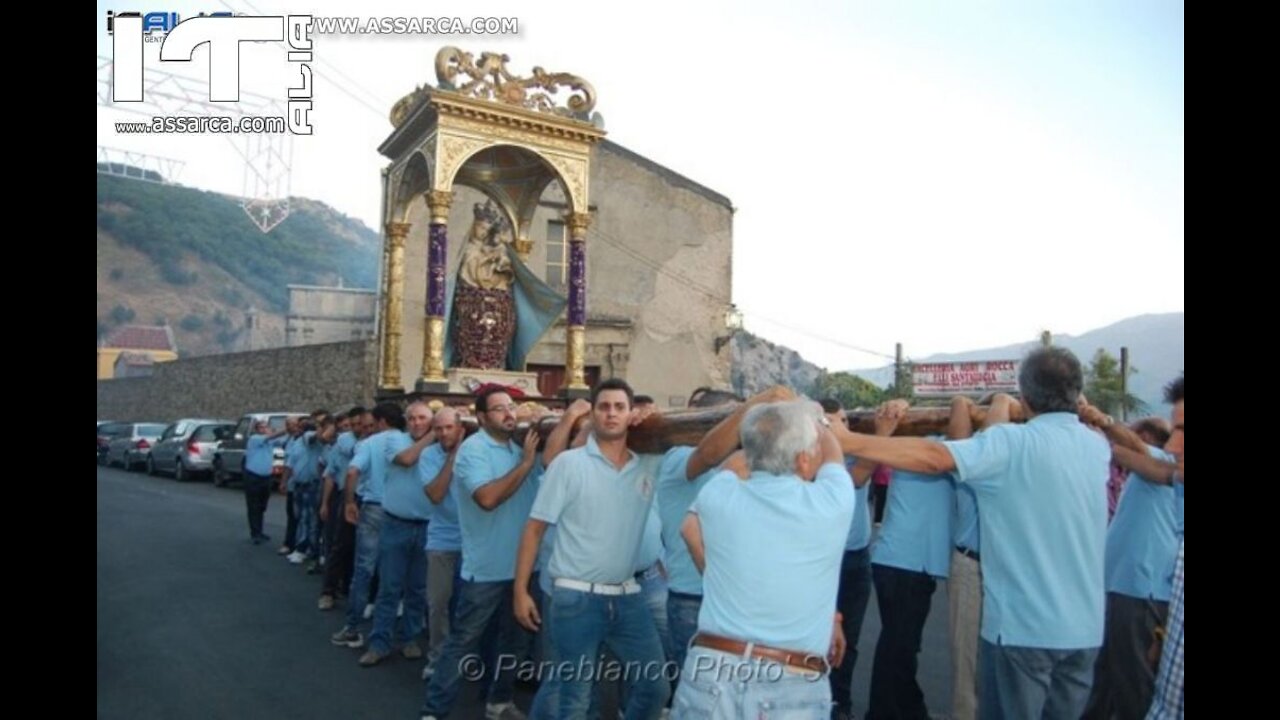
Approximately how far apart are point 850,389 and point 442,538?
3235 cm

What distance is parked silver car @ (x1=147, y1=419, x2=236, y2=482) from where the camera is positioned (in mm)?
22312

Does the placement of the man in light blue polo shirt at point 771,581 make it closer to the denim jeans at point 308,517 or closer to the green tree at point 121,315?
the denim jeans at point 308,517

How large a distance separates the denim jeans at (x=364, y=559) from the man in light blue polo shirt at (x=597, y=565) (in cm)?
351

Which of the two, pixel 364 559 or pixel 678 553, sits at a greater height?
pixel 678 553

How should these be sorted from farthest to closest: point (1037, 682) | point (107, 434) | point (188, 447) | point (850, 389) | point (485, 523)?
point (850, 389), point (107, 434), point (188, 447), point (485, 523), point (1037, 682)

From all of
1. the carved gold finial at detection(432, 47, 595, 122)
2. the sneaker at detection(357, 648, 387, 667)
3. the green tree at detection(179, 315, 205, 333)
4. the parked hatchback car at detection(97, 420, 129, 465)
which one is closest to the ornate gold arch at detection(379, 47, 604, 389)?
the carved gold finial at detection(432, 47, 595, 122)

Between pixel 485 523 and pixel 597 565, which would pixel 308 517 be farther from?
pixel 597 565

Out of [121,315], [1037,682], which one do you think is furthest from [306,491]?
[121,315]

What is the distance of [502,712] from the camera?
230 inches

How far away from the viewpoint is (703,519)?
10.6 feet

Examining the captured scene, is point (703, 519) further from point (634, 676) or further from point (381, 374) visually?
point (381, 374)

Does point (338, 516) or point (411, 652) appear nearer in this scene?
point (411, 652)
